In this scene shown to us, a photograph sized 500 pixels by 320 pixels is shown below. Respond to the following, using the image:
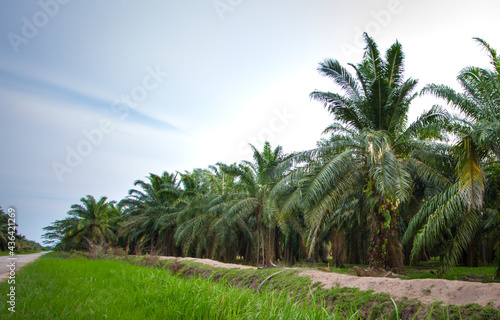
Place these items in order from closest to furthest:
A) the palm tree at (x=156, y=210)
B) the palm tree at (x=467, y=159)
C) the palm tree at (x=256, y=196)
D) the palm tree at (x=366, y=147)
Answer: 1. the palm tree at (x=467, y=159)
2. the palm tree at (x=366, y=147)
3. the palm tree at (x=256, y=196)
4. the palm tree at (x=156, y=210)

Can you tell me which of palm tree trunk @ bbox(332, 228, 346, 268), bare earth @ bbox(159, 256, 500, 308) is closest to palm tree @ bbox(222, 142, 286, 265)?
palm tree trunk @ bbox(332, 228, 346, 268)

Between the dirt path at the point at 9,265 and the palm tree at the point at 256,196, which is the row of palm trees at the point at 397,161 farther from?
the dirt path at the point at 9,265

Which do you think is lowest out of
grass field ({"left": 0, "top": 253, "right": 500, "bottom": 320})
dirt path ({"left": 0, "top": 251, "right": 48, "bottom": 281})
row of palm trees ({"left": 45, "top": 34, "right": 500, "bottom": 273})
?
dirt path ({"left": 0, "top": 251, "right": 48, "bottom": 281})

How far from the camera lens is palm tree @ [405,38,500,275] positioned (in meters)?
7.79

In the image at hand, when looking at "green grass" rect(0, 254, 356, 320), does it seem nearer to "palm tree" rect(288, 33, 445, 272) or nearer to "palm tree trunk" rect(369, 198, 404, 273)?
"palm tree" rect(288, 33, 445, 272)

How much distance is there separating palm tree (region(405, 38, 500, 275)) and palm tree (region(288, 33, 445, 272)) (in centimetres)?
101

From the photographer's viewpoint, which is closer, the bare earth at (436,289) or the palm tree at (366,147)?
the bare earth at (436,289)

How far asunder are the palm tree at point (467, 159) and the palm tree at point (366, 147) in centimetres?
101

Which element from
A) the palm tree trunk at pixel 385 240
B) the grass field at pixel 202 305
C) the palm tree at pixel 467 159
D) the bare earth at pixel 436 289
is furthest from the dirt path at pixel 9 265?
the palm tree trunk at pixel 385 240

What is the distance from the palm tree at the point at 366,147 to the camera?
1170 cm

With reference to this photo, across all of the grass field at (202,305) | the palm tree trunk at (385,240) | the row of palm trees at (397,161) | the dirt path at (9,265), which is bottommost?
the dirt path at (9,265)

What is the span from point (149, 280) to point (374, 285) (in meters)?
4.52

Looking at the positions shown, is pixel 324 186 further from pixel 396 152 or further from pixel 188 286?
pixel 188 286

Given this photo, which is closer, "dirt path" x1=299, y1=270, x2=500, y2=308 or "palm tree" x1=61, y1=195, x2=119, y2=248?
"dirt path" x1=299, y1=270, x2=500, y2=308
